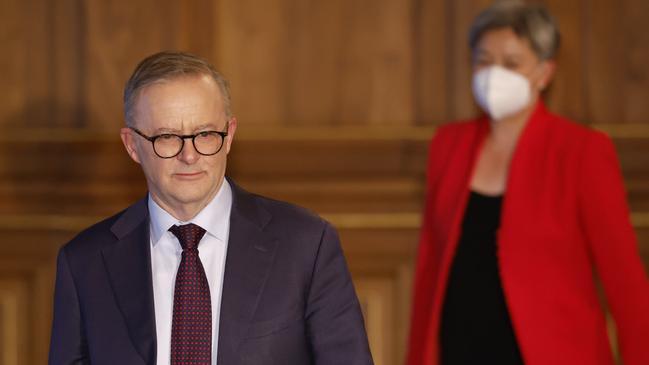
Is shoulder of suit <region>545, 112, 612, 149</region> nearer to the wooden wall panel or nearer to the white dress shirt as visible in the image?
the wooden wall panel

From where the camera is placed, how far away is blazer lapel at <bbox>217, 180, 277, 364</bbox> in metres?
2.11

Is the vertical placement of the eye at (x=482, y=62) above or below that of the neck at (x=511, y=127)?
above

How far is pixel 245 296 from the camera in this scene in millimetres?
2146

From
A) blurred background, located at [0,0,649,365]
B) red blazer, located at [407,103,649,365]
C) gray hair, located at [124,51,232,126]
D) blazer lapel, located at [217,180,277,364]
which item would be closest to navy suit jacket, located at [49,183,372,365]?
blazer lapel, located at [217,180,277,364]

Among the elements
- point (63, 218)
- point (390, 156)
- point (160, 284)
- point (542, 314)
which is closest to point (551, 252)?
point (542, 314)

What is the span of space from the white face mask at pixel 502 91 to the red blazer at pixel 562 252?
0.08 m

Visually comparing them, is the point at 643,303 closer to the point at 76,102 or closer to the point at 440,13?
the point at 440,13

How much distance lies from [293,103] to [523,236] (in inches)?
51.6

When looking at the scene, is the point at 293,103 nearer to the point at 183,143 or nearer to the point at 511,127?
the point at 511,127

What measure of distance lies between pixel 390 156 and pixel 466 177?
0.83 meters

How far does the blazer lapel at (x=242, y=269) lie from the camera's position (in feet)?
6.93

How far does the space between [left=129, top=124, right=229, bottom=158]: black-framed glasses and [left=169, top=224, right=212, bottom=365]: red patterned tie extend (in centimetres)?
21

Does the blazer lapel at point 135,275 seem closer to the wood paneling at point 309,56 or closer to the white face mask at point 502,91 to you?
the white face mask at point 502,91

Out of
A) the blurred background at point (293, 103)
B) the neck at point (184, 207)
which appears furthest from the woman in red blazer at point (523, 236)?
the neck at point (184, 207)
